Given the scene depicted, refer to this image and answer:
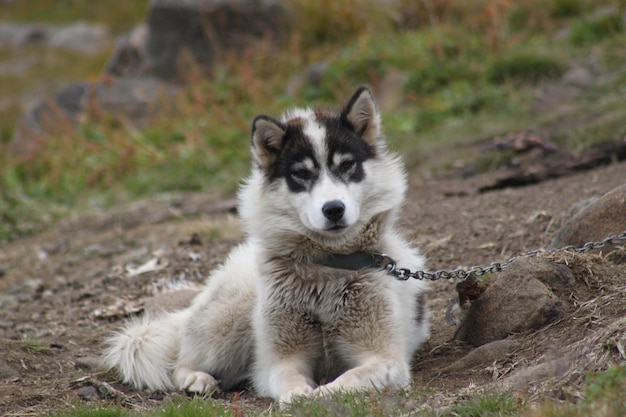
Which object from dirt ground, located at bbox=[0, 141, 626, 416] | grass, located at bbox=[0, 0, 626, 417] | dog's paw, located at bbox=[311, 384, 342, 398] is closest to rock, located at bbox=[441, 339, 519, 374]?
dirt ground, located at bbox=[0, 141, 626, 416]

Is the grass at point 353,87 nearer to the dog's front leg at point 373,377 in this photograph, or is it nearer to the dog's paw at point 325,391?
the dog's front leg at point 373,377

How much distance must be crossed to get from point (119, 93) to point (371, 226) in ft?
37.2

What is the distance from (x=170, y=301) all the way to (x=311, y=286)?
1997 millimetres

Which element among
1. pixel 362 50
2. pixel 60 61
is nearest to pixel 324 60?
pixel 362 50

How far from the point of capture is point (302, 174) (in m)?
4.84

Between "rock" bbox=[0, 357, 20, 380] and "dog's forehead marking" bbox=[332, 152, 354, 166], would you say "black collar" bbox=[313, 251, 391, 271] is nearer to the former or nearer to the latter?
"dog's forehead marking" bbox=[332, 152, 354, 166]

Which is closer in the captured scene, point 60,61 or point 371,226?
point 371,226

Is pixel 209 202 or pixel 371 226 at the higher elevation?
pixel 371 226

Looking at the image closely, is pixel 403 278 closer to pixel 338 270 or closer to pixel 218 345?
pixel 338 270

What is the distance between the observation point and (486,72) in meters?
11.6

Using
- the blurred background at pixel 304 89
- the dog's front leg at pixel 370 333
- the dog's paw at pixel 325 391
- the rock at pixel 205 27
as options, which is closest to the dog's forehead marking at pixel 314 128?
the dog's front leg at pixel 370 333

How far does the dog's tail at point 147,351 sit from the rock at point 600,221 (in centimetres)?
265

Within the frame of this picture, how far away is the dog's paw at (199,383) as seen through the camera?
5.04 m

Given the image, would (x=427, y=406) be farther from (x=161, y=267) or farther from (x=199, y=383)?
(x=161, y=267)
